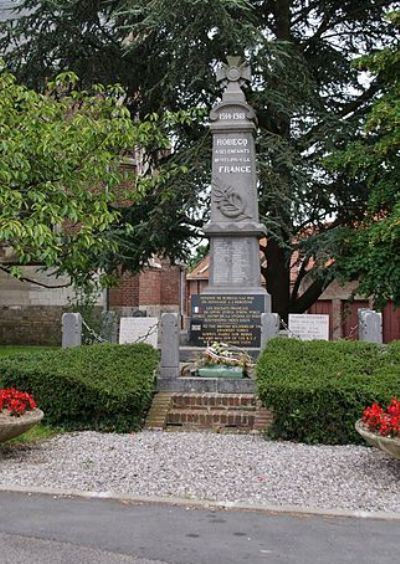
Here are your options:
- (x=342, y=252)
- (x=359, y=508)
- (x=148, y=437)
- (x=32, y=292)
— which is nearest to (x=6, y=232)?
(x=148, y=437)

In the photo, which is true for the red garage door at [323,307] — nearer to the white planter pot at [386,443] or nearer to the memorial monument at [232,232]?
the memorial monument at [232,232]

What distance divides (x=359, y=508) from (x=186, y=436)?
355 centimetres

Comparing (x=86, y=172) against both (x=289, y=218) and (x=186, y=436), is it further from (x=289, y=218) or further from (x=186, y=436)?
(x=289, y=218)

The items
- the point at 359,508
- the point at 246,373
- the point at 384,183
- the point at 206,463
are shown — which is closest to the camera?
the point at 359,508

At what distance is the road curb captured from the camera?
5.20 m

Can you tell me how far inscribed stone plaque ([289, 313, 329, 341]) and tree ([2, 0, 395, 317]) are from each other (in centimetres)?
445

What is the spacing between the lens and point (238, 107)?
13250 millimetres

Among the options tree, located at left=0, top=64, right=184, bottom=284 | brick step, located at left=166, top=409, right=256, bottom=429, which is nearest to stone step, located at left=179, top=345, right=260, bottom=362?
brick step, located at left=166, top=409, right=256, bottom=429

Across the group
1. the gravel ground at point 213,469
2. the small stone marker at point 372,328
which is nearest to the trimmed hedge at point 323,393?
the gravel ground at point 213,469

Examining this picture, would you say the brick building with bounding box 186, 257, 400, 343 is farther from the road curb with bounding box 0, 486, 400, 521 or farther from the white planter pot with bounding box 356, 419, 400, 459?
the road curb with bounding box 0, 486, 400, 521

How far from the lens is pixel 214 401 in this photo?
31.3ft

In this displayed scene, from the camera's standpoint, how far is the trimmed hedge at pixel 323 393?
808cm

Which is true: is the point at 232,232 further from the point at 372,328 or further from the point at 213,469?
the point at 213,469

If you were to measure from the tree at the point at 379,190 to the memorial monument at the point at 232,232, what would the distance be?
3.20 metres
